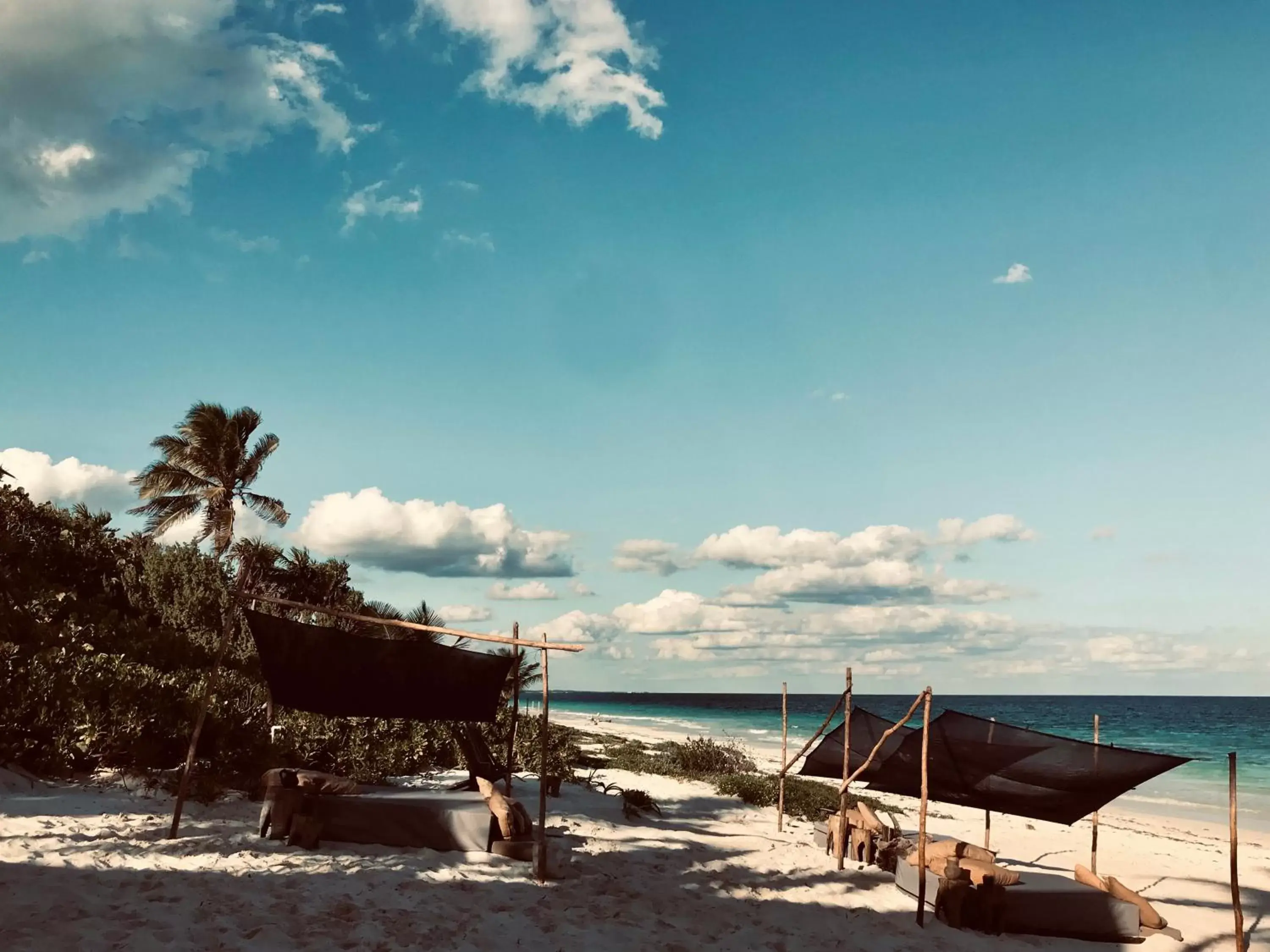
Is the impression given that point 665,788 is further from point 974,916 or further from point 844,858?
point 974,916

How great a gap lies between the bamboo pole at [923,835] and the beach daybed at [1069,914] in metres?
0.93

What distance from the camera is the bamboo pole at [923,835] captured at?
31.1 feet

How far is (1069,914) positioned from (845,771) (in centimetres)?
375

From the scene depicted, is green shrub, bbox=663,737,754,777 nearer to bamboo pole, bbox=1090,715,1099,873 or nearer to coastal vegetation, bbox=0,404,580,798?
coastal vegetation, bbox=0,404,580,798

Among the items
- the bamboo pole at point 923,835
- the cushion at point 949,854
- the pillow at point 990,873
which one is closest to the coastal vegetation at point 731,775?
the cushion at point 949,854

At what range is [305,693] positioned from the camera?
1094cm

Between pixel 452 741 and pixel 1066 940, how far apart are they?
11.6 metres

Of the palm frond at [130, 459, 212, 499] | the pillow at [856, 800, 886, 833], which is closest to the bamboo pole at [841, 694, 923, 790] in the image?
the pillow at [856, 800, 886, 833]

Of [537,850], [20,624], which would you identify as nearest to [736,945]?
[537,850]

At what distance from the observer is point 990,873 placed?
966cm

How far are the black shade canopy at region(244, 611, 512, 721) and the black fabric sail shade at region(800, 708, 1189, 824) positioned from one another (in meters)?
6.09

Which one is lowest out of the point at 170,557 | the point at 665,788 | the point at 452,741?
the point at 665,788

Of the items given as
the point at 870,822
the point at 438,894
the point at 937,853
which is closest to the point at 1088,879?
the point at 937,853

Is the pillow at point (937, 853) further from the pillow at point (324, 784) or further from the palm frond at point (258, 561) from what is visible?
the palm frond at point (258, 561)
